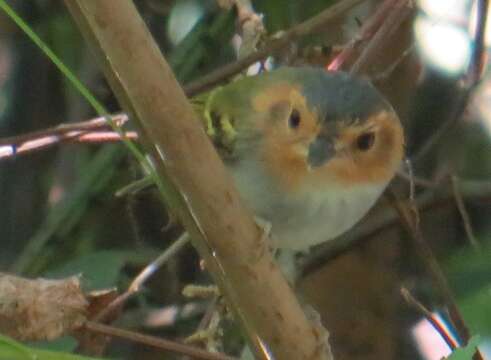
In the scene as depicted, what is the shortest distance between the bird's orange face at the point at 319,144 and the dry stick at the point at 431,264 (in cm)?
9

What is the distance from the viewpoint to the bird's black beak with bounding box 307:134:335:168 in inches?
88.7

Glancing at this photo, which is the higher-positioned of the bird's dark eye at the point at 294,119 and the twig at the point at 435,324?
the bird's dark eye at the point at 294,119

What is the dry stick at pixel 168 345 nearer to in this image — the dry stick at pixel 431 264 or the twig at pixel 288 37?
the dry stick at pixel 431 264

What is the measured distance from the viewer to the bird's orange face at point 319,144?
2281mm

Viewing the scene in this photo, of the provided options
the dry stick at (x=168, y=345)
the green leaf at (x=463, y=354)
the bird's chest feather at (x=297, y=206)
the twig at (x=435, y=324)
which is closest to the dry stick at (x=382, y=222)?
the bird's chest feather at (x=297, y=206)

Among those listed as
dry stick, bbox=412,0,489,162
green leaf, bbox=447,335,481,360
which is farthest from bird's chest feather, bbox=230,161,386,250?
green leaf, bbox=447,335,481,360

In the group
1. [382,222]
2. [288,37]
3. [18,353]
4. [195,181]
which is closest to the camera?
[18,353]

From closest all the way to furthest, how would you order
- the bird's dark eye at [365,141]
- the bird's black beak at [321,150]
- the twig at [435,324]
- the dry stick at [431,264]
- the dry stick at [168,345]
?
the dry stick at [168,345]
the twig at [435,324]
the dry stick at [431,264]
the bird's black beak at [321,150]
the bird's dark eye at [365,141]

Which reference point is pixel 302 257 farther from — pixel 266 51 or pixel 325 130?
pixel 325 130

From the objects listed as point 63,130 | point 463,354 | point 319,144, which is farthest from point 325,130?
point 463,354

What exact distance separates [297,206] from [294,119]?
0.57ft

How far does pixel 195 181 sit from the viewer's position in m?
1.38

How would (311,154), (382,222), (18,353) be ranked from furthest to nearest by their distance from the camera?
(382,222) < (311,154) < (18,353)

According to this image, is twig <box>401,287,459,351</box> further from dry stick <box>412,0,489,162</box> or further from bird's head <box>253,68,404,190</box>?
dry stick <box>412,0,489,162</box>
